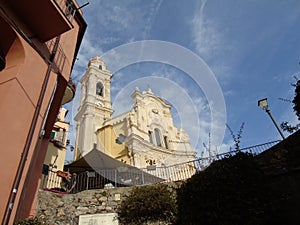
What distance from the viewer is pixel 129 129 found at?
1986 cm

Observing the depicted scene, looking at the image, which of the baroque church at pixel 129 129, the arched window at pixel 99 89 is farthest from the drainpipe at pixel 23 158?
the arched window at pixel 99 89

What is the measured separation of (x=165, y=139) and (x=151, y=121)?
2.78 meters

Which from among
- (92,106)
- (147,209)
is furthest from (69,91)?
(92,106)

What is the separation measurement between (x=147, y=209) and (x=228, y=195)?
319 centimetres

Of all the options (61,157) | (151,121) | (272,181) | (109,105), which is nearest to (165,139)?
(151,121)

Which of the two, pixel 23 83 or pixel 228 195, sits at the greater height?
pixel 23 83

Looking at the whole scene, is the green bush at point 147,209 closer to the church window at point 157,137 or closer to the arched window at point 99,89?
the church window at point 157,137

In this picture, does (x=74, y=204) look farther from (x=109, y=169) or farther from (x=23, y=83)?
A: (x=23, y=83)

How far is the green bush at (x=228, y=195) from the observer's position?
4.79 metres

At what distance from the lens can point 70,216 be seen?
699 centimetres

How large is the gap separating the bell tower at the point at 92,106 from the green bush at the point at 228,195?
50.4 ft

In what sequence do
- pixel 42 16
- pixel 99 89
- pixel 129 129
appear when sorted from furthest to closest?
pixel 99 89 → pixel 129 129 → pixel 42 16

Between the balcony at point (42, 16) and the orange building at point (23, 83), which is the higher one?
the balcony at point (42, 16)

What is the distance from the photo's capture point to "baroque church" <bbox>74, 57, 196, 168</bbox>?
1880 cm
